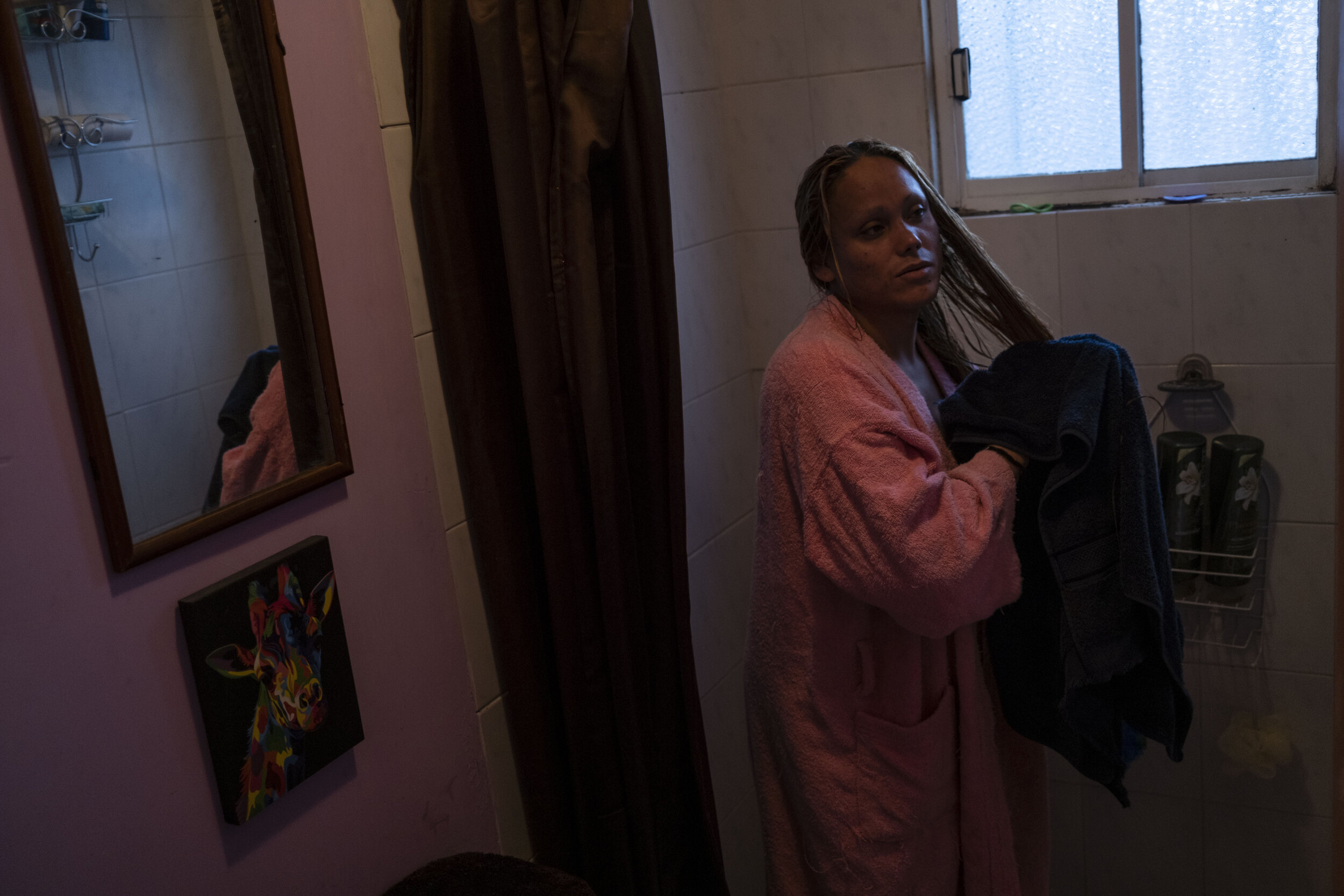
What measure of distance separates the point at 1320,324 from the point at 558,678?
4.68 ft


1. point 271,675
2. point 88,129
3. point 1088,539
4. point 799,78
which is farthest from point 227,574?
point 799,78

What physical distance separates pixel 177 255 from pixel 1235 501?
1676 mm

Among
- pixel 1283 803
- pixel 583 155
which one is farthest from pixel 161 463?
pixel 1283 803

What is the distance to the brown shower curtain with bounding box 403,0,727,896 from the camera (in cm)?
139

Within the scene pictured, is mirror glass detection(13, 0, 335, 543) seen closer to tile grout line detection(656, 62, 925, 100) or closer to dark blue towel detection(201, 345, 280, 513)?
dark blue towel detection(201, 345, 280, 513)

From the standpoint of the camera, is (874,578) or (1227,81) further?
(1227,81)

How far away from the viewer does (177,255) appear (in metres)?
1.10

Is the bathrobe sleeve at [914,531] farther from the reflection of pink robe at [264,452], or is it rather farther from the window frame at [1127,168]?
the window frame at [1127,168]

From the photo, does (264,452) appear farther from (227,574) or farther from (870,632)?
(870,632)

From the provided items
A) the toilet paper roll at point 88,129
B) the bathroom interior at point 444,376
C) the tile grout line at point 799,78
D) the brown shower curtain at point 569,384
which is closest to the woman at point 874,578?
the brown shower curtain at point 569,384

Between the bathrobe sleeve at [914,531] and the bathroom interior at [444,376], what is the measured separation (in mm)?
428

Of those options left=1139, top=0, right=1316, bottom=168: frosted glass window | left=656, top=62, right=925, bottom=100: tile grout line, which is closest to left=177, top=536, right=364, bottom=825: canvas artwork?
left=656, top=62, right=925, bottom=100: tile grout line

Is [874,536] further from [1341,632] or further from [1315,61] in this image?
[1315,61]

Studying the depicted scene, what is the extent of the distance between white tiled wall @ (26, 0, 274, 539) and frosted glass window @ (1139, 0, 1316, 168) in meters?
1.61
